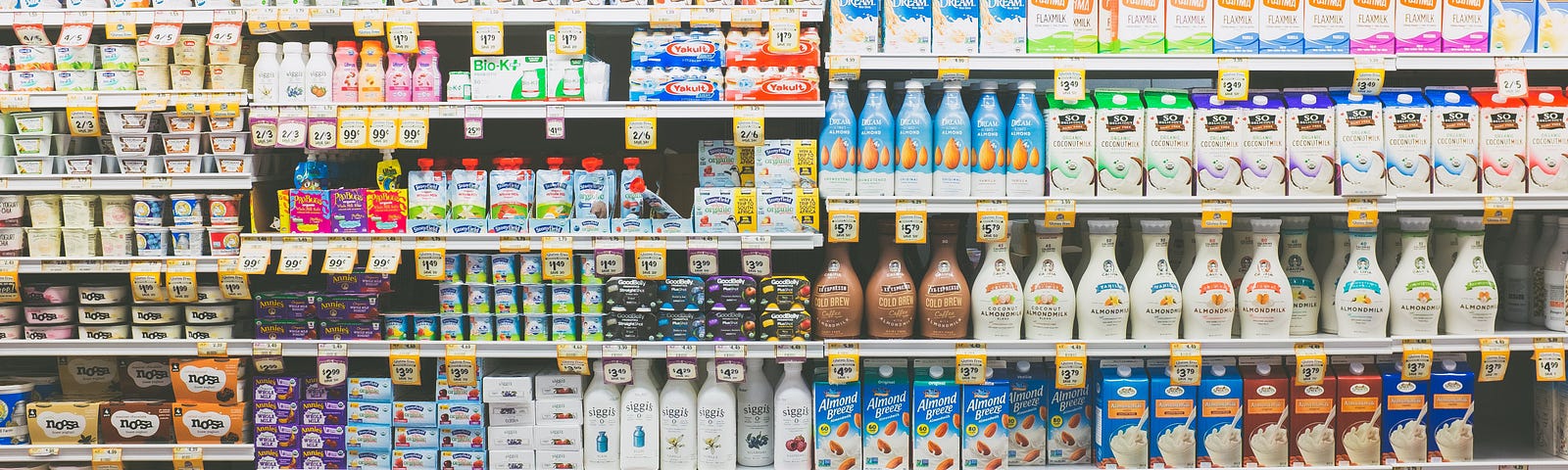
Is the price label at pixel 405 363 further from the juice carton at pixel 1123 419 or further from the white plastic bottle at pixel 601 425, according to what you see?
the juice carton at pixel 1123 419

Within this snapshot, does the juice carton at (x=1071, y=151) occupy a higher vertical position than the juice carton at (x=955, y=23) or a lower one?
lower

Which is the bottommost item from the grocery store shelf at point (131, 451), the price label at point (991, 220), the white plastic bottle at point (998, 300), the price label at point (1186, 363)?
the grocery store shelf at point (131, 451)

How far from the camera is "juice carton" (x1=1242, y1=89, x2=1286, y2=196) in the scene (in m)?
2.76

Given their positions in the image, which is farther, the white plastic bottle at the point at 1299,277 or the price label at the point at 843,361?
the white plastic bottle at the point at 1299,277

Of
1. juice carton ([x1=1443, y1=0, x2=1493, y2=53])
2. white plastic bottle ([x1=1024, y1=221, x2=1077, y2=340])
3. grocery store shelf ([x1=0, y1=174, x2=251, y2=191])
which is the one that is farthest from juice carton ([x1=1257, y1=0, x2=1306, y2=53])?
grocery store shelf ([x1=0, y1=174, x2=251, y2=191])

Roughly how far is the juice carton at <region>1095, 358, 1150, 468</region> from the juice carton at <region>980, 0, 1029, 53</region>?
0.93 metres

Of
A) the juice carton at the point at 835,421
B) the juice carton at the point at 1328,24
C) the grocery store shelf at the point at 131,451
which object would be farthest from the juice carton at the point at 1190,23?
the grocery store shelf at the point at 131,451

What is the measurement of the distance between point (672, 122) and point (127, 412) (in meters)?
1.72

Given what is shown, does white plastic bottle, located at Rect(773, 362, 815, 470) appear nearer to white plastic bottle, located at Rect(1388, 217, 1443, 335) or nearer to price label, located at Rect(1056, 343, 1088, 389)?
price label, located at Rect(1056, 343, 1088, 389)

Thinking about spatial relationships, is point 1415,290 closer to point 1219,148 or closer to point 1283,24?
point 1219,148

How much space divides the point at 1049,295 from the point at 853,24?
34.9 inches

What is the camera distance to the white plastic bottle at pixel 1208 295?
110 inches

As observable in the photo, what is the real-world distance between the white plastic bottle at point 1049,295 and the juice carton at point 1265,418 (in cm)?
53

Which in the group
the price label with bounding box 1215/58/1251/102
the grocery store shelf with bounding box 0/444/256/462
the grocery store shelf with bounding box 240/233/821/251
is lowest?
the grocery store shelf with bounding box 0/444/256/462
